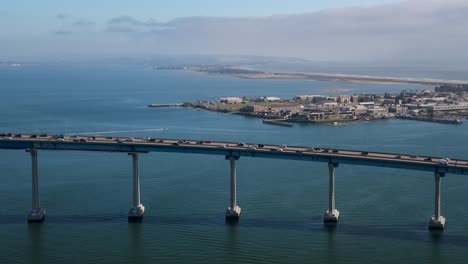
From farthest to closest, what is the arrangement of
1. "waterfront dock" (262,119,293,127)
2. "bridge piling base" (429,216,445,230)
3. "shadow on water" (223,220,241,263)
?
1. "waterfront dock" (262,119,293,127)
2. "bridge piling base" (429,216,445,230)
3. "shadow on water" (223,220,241,263)

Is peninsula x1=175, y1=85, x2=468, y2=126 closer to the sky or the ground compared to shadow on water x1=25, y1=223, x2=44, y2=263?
closer to the sky

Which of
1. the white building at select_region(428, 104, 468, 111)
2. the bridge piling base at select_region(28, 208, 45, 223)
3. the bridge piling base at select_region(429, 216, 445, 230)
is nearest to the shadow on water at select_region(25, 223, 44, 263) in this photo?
the bridge piling base at select_region(28, 208, 45, 223)

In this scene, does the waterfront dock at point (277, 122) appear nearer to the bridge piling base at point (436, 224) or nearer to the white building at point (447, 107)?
the white building at point (447, 107)

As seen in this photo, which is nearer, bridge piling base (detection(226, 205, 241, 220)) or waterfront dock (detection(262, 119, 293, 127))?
bridge piling base (detection(226, 205, 241, 220))

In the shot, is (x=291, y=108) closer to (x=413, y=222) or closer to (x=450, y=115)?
(x=450, y=115)

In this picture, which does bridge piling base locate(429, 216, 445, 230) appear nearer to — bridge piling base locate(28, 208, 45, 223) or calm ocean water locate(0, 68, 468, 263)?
calm ocean water locate(0, 68, 468, 263)

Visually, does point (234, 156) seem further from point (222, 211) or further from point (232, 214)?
point (232, 214)

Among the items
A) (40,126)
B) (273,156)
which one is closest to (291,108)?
(40,126)
